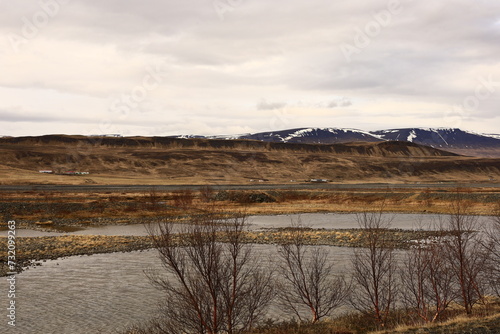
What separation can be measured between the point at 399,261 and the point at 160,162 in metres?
163

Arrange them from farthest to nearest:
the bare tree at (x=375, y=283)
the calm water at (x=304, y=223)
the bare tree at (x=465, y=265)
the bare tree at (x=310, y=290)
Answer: the calm water at (x=304, y=223) < the bare tree at (x=310, y=290) < the bare tree at (x=465, y=265) < the bare tree at (x=375, y=283)

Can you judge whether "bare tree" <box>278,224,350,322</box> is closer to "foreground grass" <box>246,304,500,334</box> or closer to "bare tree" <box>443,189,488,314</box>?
"foreground grass" <box>246,304,500,334</box>

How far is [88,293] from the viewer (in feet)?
86.2

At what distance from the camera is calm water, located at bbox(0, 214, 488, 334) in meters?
21.0

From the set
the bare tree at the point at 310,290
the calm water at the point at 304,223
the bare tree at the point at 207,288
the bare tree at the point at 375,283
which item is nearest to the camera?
the bare tree at the point at 207,288

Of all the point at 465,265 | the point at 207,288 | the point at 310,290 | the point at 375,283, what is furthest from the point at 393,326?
the point at 207,288

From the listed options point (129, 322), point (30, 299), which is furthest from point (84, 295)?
point (129, 322)

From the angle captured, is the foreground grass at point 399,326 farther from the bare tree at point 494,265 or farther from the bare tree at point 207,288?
the bare tree at point 207,288

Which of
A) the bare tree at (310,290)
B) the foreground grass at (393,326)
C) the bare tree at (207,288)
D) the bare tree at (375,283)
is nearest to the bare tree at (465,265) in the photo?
the foreground grass at (393,326)

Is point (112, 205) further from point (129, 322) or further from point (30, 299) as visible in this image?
point (129, 322)

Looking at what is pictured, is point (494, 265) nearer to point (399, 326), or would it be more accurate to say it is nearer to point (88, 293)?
point (399, 326)

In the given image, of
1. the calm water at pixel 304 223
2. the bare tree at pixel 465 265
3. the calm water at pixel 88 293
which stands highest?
the bare tree at pixel 465 265

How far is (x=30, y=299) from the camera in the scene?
973 inches

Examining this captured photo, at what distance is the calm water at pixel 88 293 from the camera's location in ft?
68.8
